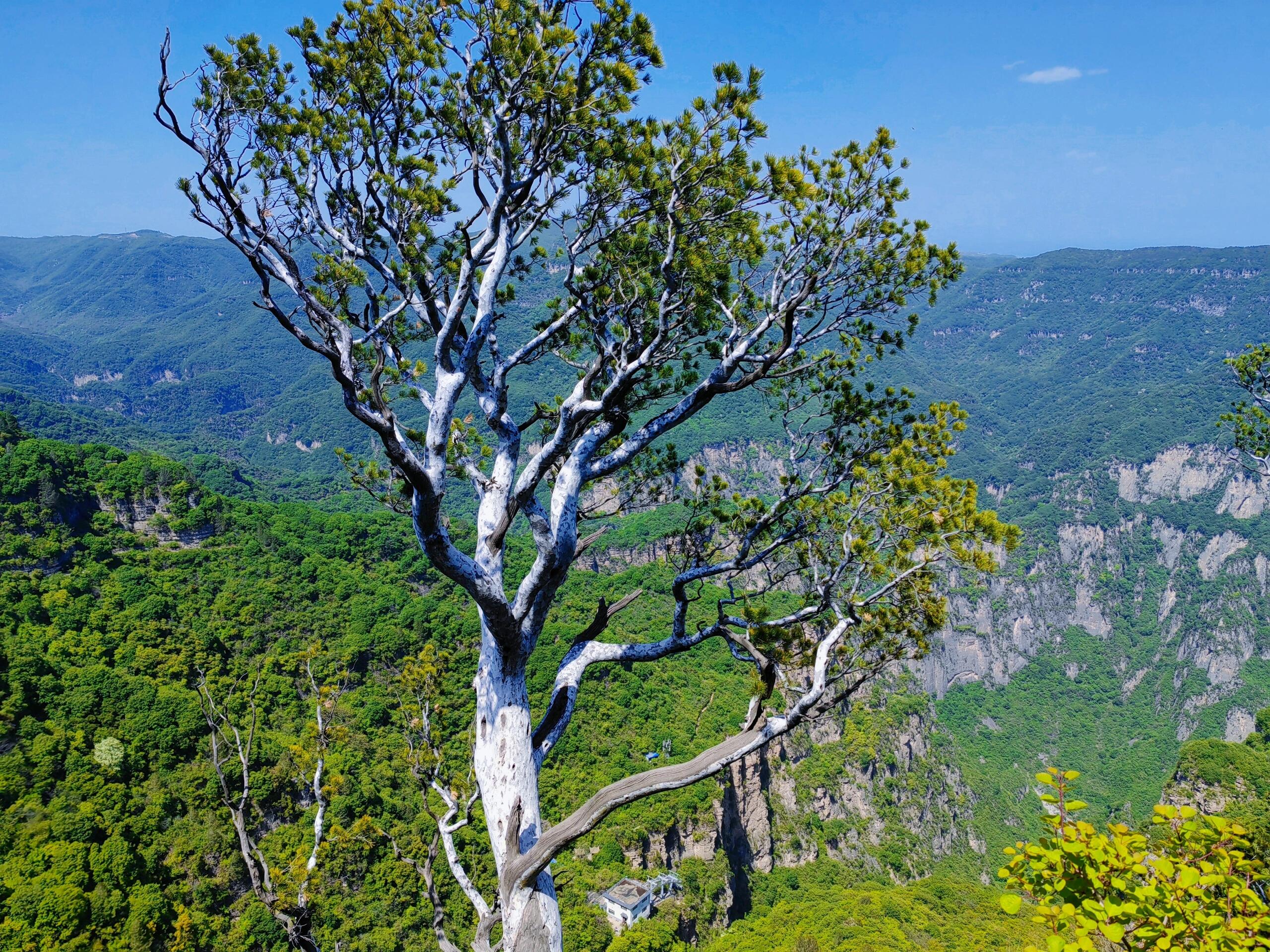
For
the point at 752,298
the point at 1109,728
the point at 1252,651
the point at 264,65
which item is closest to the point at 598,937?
the point at 752,298

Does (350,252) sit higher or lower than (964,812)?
higher

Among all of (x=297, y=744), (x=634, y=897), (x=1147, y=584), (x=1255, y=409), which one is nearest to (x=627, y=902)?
(x=634, y=897)

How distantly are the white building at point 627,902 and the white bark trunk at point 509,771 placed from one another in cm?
2328

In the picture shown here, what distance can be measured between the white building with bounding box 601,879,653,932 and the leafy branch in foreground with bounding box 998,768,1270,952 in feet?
79.4

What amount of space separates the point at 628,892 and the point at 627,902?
2.32ft

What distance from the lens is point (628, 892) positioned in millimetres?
25250

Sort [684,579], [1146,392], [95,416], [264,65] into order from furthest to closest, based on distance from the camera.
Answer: [1146,392] < [95,416] < [684,579] < [264,65]

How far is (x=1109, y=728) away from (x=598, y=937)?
109830 millimetres

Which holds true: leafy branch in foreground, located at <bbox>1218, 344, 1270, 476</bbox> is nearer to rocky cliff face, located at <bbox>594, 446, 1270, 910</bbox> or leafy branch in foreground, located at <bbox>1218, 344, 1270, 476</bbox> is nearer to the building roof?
rocky cliff face, located at <bbox>594, 446, 1270, 910</bbox>

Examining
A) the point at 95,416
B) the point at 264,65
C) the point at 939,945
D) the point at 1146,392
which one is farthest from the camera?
the point at 1146,392

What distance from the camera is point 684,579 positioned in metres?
4.52

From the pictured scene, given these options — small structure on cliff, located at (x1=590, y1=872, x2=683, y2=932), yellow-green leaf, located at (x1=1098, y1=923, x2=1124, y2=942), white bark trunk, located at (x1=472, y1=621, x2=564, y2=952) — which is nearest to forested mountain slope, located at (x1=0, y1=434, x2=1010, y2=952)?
small structure on cliff, located at (x1=590, y1=872, x2=683, y2=932)

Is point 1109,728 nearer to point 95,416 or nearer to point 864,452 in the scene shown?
point 864,452

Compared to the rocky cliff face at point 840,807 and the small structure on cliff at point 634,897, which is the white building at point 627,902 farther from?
the rocky cliff face at point 840,807
